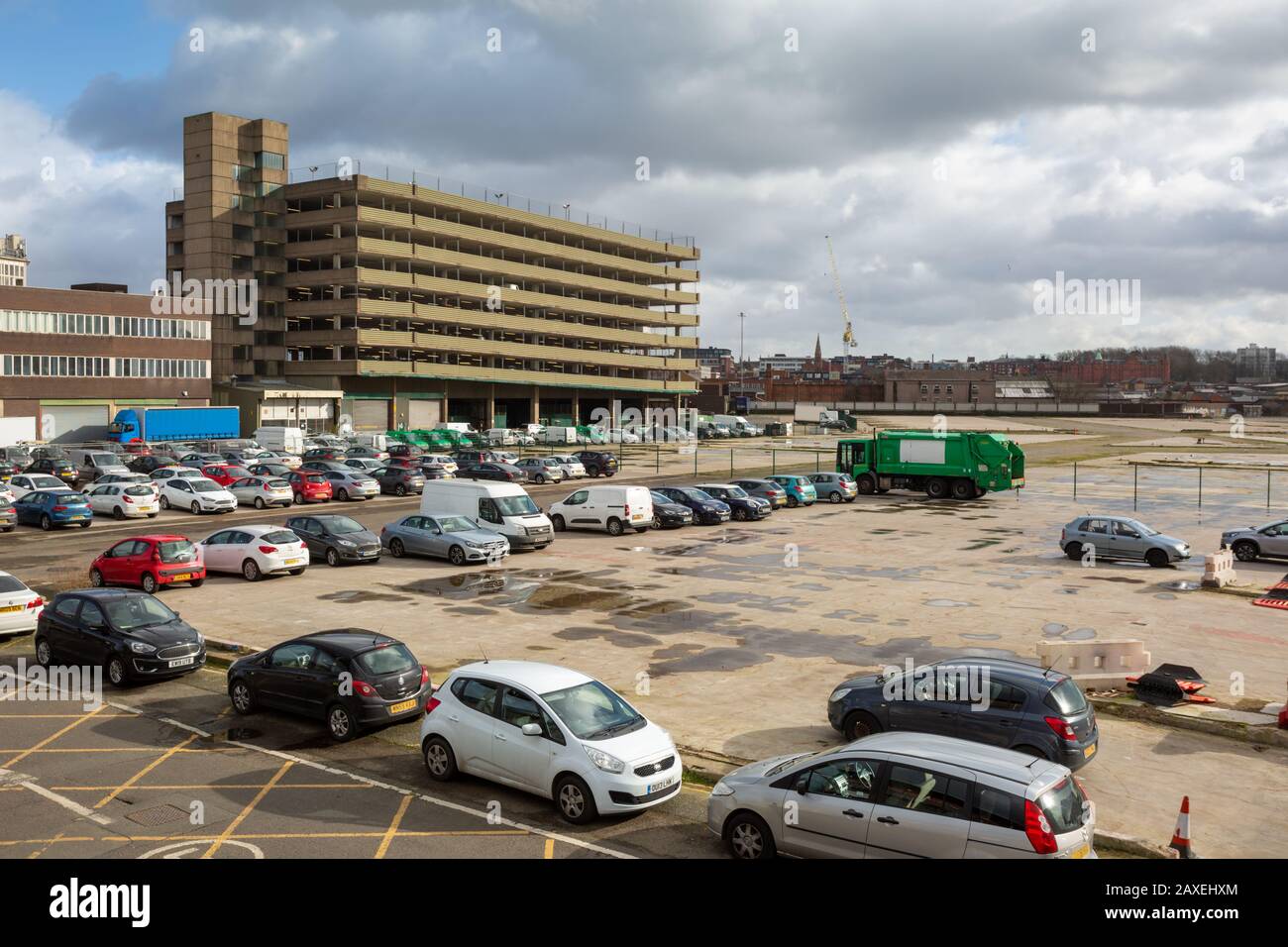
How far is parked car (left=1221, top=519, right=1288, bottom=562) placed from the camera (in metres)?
30.7

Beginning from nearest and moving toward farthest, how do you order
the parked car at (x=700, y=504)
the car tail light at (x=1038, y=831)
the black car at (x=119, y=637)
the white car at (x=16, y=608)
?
the car tail light at (x=1038, y=831)
the black car at (x=119, y=637)
the white car at (x=16, y=608)
the parked car at (x=700, y=504)

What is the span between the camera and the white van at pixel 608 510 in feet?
119

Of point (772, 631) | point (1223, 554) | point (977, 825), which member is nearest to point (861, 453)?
point (1223, 554)

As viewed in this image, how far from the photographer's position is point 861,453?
52.7 metres

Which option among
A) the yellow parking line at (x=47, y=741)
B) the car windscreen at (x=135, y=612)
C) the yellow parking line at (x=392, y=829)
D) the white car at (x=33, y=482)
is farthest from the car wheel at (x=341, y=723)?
the white car at (x=33, y=482)

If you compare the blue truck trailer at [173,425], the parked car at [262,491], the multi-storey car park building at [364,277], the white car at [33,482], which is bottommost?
the parked car at [262,491]

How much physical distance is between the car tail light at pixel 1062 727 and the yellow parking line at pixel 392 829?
7787mm

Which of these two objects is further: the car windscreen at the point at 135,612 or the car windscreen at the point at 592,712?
the car windscreen at the point at 135,612

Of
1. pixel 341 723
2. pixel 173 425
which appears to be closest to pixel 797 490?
pixel 341 723

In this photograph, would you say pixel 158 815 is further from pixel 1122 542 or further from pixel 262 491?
pixel 262 491

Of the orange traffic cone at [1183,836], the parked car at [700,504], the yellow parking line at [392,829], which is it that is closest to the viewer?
the orange traffic cone at [1183,836]

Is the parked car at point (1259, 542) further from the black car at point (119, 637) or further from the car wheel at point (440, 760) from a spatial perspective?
the black car at point (119, 637)

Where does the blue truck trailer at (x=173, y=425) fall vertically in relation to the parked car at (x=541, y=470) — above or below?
above
